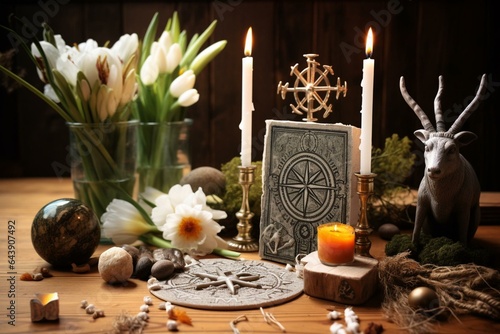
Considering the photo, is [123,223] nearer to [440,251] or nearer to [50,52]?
[50,52]

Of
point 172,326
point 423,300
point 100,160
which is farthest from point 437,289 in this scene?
point 100,160

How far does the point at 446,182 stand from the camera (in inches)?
49.4

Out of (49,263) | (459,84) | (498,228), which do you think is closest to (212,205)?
(49,263)

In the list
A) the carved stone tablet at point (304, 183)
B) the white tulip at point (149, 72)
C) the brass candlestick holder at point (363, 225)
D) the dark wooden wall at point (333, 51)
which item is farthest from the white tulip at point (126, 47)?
the brass candlestick holder at point (363, 225)

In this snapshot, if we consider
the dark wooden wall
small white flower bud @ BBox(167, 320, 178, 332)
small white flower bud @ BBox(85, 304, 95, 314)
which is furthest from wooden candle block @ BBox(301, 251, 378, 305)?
the dark wooden wall

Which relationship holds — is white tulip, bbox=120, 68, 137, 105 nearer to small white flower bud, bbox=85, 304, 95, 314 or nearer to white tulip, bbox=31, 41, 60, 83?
white tulip, bbox=31, 41, 60, 83

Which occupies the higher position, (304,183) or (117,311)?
(304,183)

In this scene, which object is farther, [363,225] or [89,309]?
[363,225]

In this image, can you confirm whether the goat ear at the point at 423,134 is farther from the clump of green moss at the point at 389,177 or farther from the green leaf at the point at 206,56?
the green leaf at the point at 206,56

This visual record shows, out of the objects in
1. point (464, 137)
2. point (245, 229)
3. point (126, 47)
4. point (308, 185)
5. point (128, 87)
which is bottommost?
point (245, 229)

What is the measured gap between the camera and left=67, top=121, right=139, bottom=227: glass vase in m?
1.45

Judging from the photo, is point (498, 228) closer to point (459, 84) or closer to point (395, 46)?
point (459, 84)

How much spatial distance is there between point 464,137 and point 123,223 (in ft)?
2.46

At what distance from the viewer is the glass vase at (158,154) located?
5.25 ft
